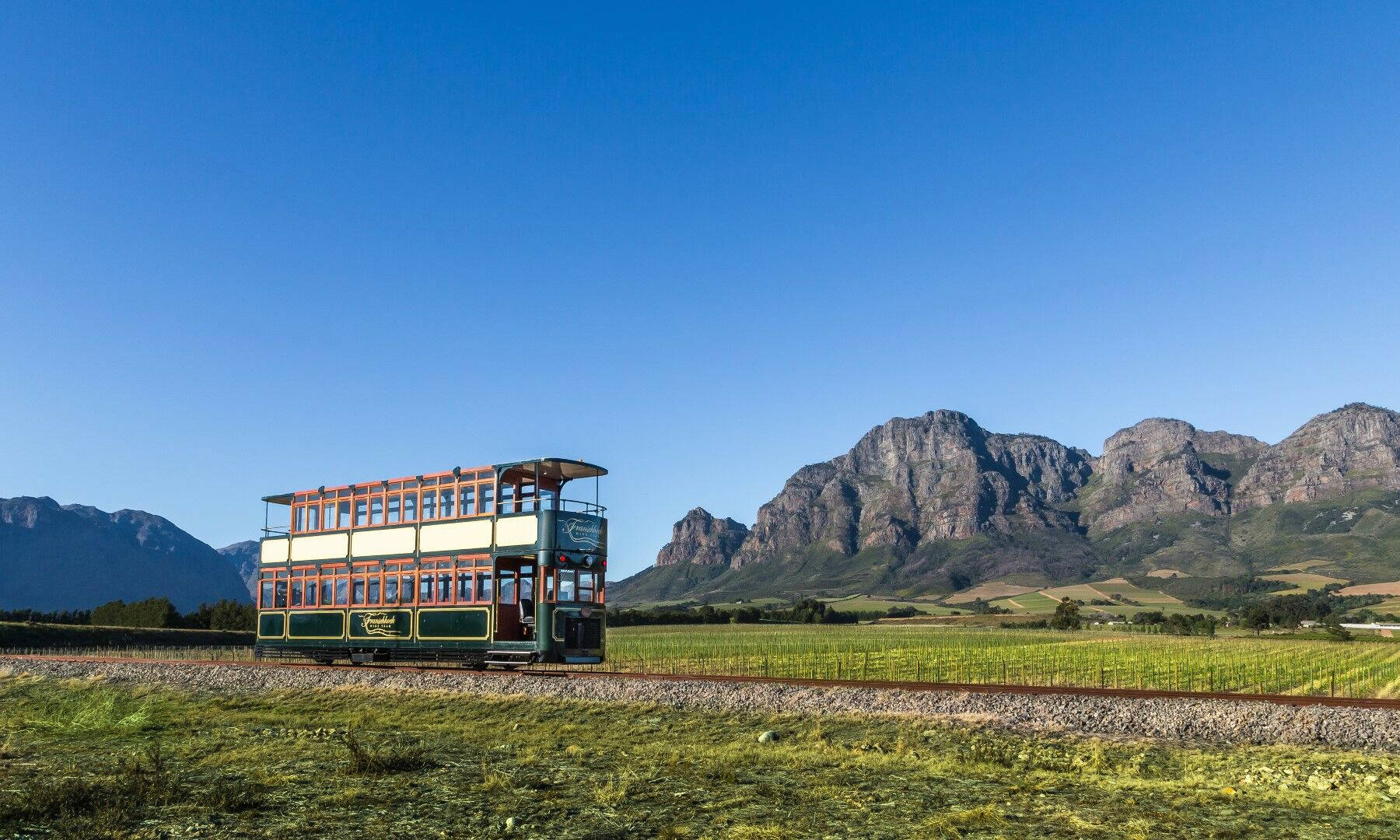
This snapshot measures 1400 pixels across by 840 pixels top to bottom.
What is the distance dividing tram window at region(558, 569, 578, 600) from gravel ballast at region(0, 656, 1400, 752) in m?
3.00

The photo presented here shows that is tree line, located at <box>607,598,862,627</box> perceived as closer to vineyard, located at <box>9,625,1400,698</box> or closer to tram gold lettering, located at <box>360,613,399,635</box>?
vineyard, located at <box>9,625,1400,698</box>

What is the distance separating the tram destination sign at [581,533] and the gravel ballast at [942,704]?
Answer: 416 cm

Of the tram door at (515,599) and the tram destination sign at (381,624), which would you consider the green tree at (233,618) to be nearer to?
the tram destination sign at (381,624)

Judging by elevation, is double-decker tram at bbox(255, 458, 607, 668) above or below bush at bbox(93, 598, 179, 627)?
above

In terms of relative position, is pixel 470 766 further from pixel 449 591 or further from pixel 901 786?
pixel 449 591

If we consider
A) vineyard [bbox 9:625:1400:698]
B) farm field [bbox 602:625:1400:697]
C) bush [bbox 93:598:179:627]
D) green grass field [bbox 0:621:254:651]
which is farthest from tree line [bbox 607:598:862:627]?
green grass field [bbox 0:621:254:651]

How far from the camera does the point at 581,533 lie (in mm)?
30031

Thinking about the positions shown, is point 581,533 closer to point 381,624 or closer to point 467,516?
point 467,516

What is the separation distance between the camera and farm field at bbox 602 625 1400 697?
3603 centimetres

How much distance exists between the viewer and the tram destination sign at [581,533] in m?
29.3

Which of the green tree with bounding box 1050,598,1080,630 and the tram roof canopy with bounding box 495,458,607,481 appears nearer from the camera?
the tram roof canopy with bounding box 495,458,607,481

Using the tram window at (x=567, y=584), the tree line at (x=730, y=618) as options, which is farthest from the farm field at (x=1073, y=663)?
the tree line at (x=730, y=618)

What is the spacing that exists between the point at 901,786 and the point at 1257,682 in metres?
28.5

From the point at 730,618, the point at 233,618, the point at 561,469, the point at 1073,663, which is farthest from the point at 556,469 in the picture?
the point at 730,618
